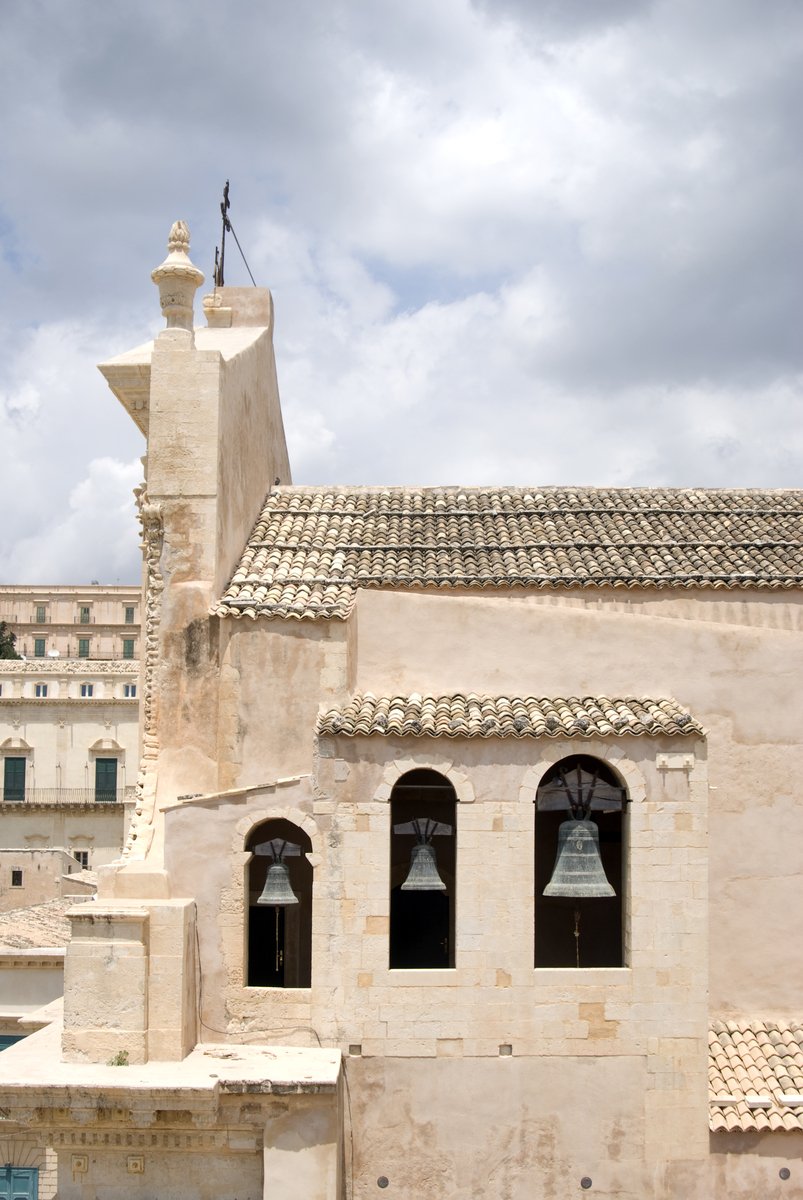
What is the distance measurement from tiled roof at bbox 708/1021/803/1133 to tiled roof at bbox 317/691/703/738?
11.3 ft

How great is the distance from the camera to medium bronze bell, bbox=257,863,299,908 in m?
12.0

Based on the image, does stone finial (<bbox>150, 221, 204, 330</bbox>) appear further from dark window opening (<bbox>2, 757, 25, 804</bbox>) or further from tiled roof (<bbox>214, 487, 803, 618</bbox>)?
dark window opening (<bbox>2, 757, 25, 804</bbox>)

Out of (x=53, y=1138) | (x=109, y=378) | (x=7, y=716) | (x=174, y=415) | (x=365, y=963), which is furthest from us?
(x=7, y=716)

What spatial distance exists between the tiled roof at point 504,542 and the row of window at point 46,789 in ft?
99.6

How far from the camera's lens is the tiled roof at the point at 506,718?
11.7 meters

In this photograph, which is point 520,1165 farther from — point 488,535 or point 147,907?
point 488,535

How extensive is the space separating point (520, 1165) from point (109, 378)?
10.4 meters

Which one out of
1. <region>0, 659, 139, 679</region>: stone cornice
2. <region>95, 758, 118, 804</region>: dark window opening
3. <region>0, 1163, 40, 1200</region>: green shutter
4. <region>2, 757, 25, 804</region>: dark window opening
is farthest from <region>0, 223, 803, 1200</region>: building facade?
<region>0, 659, 139, 679</region>: stone cornice

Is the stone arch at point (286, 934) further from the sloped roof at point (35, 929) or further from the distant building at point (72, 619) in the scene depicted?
the distant building at point (72, 619)

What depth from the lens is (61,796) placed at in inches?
1784

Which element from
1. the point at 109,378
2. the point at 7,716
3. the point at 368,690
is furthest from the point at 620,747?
the point at 7,716

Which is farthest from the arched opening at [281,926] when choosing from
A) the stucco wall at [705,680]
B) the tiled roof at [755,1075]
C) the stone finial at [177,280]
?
the stone finial at [177,280]

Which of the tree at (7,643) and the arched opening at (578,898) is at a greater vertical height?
the tree at (7,643)

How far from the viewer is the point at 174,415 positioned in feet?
46.8
